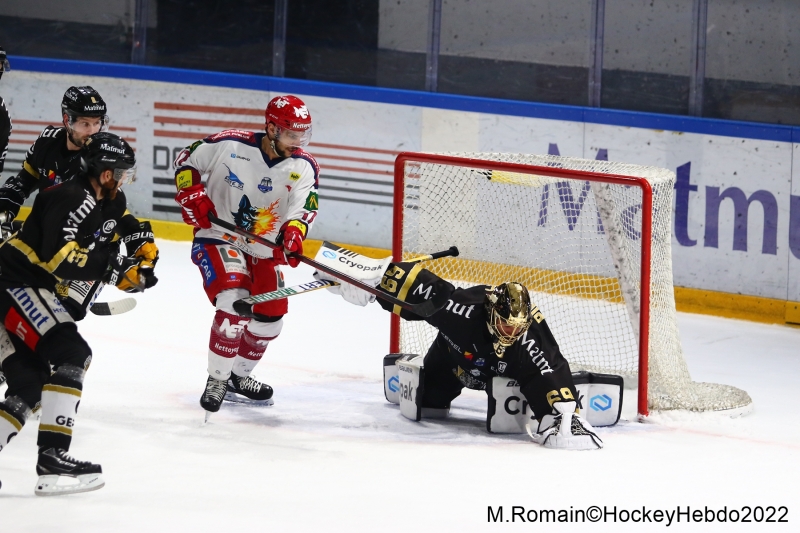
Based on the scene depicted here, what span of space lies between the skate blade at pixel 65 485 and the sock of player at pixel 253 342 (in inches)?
45.2

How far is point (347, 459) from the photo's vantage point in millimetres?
4305

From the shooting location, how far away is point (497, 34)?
24.7 ft

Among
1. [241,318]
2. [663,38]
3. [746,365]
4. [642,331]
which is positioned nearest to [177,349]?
[241,318]

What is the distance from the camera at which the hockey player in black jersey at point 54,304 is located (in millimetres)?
3682

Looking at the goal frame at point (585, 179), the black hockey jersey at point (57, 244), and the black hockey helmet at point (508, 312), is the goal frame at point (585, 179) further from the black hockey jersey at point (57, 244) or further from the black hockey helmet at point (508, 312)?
the black hockey jersey at point (57, 244)

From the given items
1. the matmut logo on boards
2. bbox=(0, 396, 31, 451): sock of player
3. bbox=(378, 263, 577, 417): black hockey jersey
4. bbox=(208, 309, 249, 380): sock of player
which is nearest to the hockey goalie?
bbox=(378, 263, 577, 417): black hockey jersey

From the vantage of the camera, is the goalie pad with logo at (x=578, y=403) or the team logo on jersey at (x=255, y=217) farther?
the team logo on jersey at (x=255, y=217)

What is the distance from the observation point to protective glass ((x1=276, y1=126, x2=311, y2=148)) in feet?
15.3

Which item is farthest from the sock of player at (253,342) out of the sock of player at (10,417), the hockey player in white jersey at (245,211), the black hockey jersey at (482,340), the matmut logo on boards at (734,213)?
the matmut logo on boards at (734,213)

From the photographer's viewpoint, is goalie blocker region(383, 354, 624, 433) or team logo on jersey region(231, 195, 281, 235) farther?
team logo on jersey region(231, 195, 281, 235)

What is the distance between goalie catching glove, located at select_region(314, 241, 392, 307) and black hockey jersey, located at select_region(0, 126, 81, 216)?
3.42 feet

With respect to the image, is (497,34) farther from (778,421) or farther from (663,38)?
(778,421)

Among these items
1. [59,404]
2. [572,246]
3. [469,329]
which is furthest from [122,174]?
[572,246]

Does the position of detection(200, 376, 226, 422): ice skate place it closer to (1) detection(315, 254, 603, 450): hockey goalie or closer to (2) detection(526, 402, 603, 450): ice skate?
(1) detection(315, 254, 603, 450): hockey goalie
